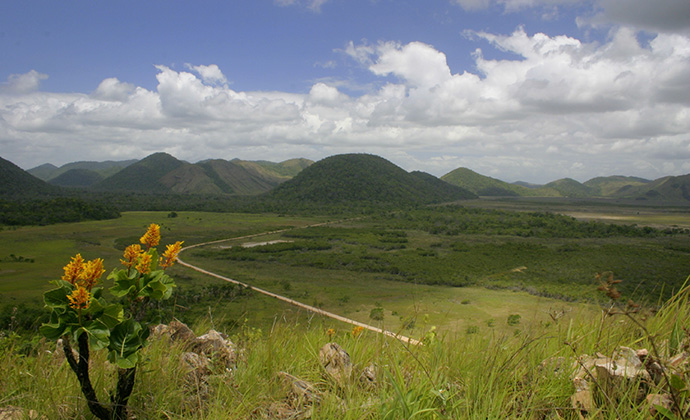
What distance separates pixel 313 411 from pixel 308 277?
37700mm

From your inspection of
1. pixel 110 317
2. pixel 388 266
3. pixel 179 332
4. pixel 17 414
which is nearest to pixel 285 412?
pixel 110 317

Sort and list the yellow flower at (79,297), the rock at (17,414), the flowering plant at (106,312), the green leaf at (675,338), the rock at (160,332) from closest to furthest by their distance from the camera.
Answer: the yellow flower at (79,297) → the flowering plant at (106,312) → the rock at (17,414) → the green leaf at (675,338) → the rock at (160,332)

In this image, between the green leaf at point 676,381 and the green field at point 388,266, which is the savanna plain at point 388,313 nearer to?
the green leaf at point 676,381

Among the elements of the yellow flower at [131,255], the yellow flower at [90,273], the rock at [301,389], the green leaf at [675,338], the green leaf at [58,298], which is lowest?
the rock at [301,389]

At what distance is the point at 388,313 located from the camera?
2594 cm

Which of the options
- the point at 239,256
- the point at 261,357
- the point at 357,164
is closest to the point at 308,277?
the point at 239,256

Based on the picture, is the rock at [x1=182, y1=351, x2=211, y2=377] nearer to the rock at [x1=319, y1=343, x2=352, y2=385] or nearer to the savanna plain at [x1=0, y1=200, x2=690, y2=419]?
the savanna plain at [x1=0, y1=200, x2=690, y2=419]

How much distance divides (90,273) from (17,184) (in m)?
164

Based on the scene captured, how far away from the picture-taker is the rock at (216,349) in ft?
12.6

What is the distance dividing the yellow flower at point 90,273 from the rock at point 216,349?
5.48ft

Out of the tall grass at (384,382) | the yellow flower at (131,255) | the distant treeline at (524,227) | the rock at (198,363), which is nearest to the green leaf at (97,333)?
the yellow flower at (131,255)

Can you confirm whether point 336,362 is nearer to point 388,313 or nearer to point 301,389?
point 301,389

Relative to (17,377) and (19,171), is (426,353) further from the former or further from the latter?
(19,171)

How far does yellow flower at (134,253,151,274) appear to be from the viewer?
2.49 metres
